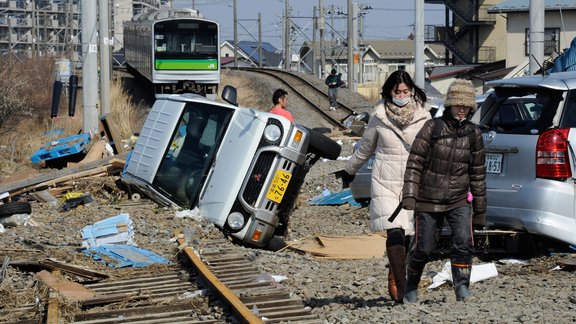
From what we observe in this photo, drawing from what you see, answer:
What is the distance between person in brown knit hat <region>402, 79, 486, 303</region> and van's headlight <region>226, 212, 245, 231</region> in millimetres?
4845

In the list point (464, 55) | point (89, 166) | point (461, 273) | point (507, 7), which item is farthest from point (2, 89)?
point (464, 55)

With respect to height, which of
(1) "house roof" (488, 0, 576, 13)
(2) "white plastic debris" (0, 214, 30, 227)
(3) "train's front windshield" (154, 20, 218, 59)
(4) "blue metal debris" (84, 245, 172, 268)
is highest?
(1) "house roof" (488, 0, 576, 13)

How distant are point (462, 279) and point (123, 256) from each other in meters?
4.03

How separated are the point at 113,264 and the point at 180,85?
27894 millimetres

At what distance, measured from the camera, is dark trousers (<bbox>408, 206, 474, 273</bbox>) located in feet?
24.2

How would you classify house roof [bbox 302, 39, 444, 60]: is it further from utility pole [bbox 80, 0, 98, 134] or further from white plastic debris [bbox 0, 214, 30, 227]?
white plastic debris [bbox 0, 214, 30, 227]

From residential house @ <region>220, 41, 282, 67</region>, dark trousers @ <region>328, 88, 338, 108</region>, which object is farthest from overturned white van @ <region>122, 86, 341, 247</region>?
residential house @ <region>220, 41, 282, 67</region>

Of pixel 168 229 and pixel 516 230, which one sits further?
pixel 168 229

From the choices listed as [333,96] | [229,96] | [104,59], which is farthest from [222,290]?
[333,96]

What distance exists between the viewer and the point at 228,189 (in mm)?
12062

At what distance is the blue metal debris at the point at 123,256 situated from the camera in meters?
10.1

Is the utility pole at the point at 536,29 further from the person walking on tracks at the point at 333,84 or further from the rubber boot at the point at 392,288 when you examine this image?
the person walking on tracks at the point at 333,84

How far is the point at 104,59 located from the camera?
30.0 meters

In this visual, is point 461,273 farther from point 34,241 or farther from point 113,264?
point 34,241
